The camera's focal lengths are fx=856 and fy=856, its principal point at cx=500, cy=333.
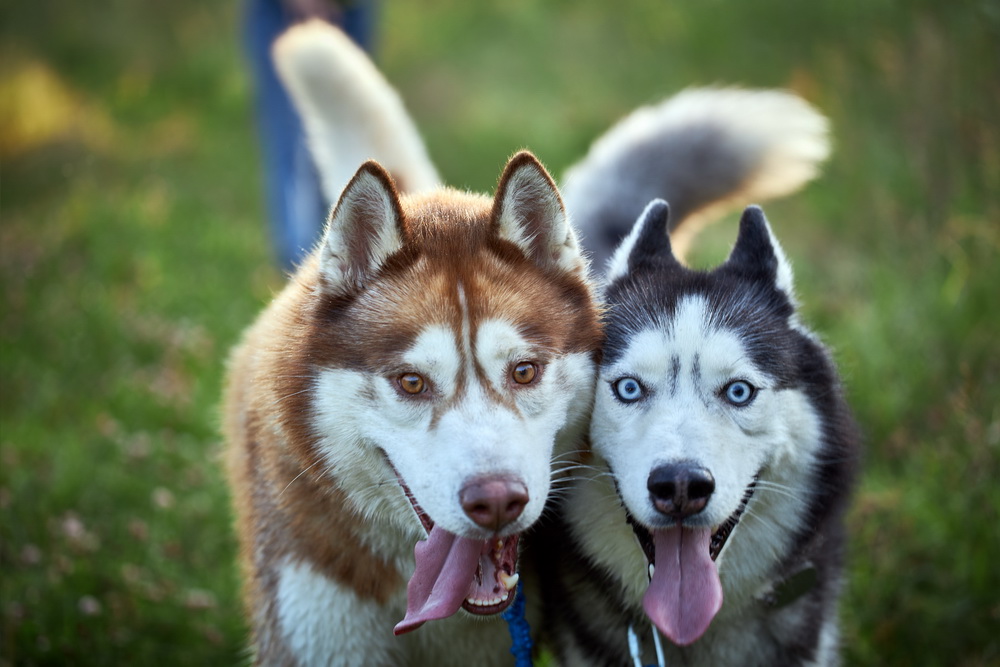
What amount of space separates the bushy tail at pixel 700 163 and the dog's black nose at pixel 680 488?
1.71 metres

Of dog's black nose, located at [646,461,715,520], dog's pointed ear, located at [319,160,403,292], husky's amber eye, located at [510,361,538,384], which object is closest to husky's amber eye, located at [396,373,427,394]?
husky's amber eye, located at [510,361,538,384]

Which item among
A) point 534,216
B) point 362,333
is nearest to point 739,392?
point 534,216

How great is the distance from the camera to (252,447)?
2.89m

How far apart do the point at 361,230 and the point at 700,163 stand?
2.07m

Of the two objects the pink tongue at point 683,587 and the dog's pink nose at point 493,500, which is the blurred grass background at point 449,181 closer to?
the pink tongue at point 683,587

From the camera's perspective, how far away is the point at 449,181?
26.9ft

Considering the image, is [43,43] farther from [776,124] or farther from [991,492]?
[991,492]

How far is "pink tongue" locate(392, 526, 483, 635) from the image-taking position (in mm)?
2225

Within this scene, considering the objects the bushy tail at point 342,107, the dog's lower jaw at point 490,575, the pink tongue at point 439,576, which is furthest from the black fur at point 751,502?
the bushy tail at point 342,107

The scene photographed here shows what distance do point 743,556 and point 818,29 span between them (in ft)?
19.5

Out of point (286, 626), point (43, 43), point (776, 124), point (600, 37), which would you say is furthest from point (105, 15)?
point (286, 626)

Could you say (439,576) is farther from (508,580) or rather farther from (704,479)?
(704,479)

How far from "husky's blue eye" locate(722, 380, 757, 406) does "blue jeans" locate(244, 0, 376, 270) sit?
11.7 ft

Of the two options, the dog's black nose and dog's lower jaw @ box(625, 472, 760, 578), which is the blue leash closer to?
dog's lower jaw @ box(625, 472, 760, 578)
